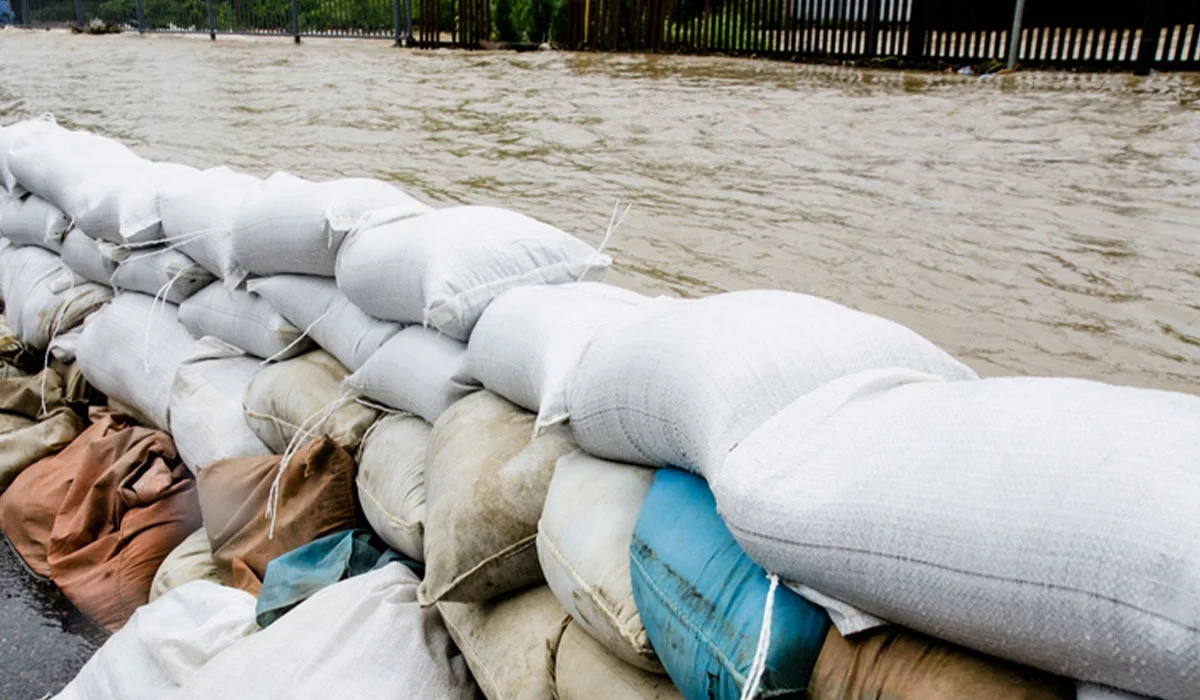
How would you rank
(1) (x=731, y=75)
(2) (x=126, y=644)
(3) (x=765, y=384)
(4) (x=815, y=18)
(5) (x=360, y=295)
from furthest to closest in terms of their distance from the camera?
1. (4) (x=815, y=18)
2. (1) (x=731, y=75)
3. (5) (x=360, y=295)
4. (2) (x=126, y=644)
5. (3) (x=765, y=384)

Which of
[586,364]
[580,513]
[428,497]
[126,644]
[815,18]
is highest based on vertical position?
[815,18]

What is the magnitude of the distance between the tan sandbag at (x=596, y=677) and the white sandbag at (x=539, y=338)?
38 centimetres

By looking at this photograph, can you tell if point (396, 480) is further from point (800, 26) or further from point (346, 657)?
point (800, 26)

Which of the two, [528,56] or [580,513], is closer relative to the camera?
[580,513]

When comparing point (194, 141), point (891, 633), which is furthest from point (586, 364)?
point (194, 141)

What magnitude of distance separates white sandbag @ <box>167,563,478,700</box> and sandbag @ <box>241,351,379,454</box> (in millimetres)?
654

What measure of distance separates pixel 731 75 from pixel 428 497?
382 inches

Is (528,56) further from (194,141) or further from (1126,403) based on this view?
(1126,403)

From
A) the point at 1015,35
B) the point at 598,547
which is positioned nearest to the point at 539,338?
the point at 598,547

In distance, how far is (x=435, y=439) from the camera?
2.06 meters

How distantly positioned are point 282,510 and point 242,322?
0.94m

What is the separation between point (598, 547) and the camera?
4.97 feet

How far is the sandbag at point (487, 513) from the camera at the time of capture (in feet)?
5.75

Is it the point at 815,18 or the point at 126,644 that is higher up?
the point at 815,18
